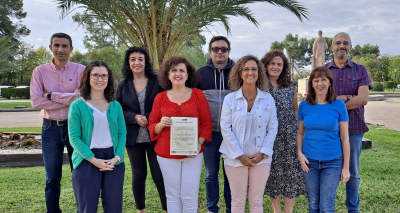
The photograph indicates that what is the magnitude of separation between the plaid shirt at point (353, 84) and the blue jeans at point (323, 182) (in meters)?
0.74

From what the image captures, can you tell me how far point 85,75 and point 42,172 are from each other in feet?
12.3

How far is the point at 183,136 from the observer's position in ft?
8.66

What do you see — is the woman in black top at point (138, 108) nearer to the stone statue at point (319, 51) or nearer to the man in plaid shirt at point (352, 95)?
the man in plaid shirt at point (352, 95)

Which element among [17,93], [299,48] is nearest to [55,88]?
[17,93]

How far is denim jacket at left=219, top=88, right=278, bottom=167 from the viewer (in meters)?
2.71

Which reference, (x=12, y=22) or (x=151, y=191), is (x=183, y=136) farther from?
(x=12, y=22)

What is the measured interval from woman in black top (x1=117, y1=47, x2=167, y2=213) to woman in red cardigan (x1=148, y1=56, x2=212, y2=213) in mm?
322

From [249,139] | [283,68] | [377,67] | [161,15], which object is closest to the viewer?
[249,139]

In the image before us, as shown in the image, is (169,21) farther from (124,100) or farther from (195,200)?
(195,200)

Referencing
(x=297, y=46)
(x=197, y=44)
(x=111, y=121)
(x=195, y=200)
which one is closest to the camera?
(x=111, y=121)

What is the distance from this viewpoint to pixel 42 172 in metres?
5.36

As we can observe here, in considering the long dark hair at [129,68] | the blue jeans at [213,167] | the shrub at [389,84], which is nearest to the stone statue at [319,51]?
the blue jeans at [213,167]

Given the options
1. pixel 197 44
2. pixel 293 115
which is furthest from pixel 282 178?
pixel 197 44

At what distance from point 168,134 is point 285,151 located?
54.0 inches
